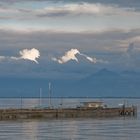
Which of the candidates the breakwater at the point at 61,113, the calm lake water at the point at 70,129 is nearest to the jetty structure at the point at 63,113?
the breakwater at the point at 61,113

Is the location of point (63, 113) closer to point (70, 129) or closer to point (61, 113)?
point (61, 113)

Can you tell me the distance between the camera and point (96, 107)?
195 m

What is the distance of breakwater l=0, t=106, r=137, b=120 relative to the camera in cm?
17501

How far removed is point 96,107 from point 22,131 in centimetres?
6031

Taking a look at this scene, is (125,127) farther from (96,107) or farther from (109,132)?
(96,107)

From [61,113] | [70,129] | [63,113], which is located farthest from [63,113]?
[70,129]

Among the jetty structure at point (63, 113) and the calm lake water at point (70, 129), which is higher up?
the jetty structure at point (63, 113)

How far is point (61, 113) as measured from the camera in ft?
596

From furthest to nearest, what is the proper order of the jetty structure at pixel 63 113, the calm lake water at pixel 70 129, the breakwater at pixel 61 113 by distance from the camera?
the jetty structure at pixel 63 113, the breakwater at pixel 61 113, the calm lake water at pixel 70 129

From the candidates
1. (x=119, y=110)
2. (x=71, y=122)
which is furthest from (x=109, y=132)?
(x=119, y=110)

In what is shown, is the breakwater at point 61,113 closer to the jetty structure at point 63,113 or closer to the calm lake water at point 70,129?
the jetty structure at point 63,113

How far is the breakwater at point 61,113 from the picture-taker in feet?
574

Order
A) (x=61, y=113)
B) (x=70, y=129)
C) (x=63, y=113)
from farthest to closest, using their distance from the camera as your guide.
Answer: (x=63, y=113), (x=61, y=113), (x=70, y=129)

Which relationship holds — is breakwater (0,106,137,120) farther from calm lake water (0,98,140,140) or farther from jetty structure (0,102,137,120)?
calm lake water (0,98,140,140)
